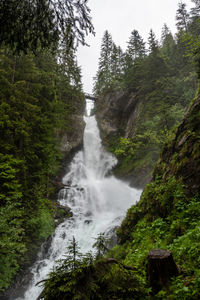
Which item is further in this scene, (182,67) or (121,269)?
(182,67)

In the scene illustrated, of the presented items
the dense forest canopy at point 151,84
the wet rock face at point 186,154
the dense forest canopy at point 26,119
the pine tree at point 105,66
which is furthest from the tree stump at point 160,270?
the pine tree at point 105,66

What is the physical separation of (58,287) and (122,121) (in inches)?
1191

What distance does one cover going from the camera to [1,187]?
10.3 meters

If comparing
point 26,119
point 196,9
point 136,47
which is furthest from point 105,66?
point 26,119

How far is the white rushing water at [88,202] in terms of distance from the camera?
12.1 m

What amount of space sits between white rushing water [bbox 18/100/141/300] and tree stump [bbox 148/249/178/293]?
6.49 metres

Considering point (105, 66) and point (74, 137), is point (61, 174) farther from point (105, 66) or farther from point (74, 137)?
point (105, 66)

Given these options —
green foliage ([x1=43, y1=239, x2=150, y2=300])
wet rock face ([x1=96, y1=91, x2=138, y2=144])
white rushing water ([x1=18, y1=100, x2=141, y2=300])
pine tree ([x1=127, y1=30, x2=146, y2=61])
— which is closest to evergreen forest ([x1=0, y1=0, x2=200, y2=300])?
green foliage ([x1=43, y1=239, x2=150, y2=300])

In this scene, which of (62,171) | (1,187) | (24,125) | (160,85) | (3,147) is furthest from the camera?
(160,85)

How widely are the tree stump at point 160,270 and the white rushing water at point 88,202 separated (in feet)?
21.3

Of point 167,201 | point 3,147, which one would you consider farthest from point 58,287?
point 3,147

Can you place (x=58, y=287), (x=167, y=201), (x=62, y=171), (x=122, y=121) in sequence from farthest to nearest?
(x=122, y=121), (x=62, y=171), (x=167, y=201), (x=58, y=287)

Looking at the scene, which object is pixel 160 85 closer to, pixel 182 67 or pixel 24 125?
pixel 182 67

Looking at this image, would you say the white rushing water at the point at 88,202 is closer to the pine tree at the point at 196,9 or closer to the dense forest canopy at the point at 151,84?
the dense forest canopy at the point at 151,84
